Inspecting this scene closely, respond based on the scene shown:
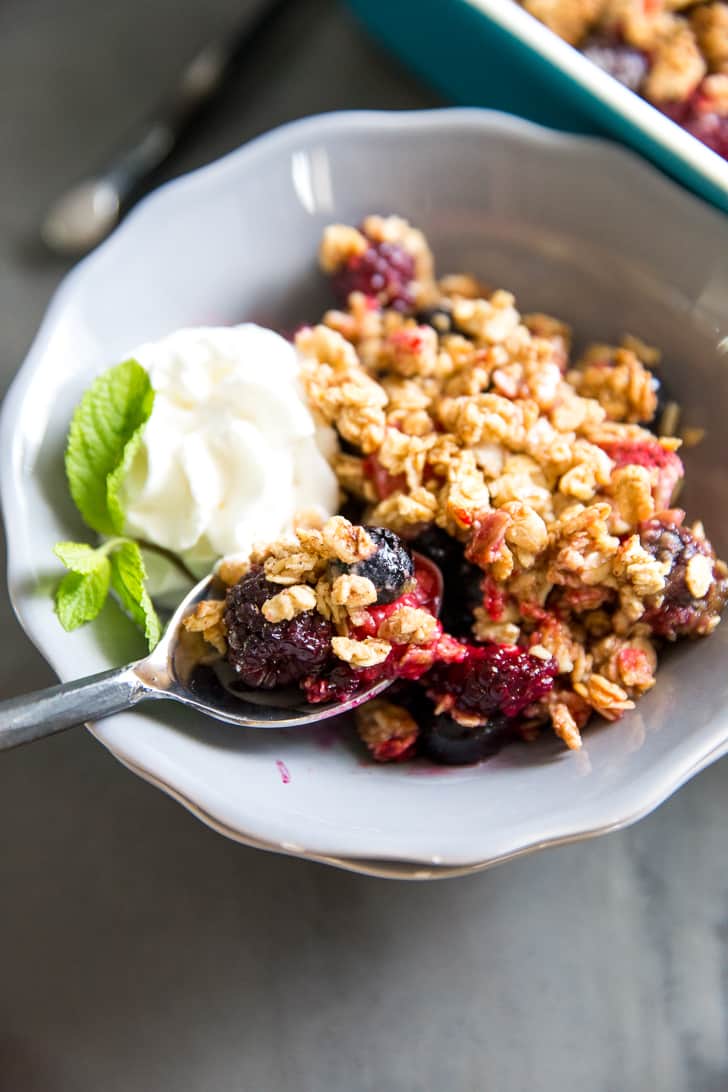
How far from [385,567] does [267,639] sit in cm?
14

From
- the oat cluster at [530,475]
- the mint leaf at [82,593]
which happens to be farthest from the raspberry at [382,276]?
the mint leaf at [82,593]

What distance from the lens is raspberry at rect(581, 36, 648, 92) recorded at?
1.45 metres

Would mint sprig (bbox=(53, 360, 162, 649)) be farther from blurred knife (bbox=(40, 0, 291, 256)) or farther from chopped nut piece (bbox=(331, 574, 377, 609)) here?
blurred knife (bbox=(40, 0, 291, 256))

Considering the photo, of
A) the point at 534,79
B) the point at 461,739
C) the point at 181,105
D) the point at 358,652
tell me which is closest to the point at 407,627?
the point at 358,652

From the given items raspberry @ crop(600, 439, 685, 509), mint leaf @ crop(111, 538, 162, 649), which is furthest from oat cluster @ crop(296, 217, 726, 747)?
mint leaf @ crop(111, 538, 162, 649)

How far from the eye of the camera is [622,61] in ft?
4.77

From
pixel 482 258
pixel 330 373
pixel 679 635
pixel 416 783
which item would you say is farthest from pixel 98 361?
pixel 679 635

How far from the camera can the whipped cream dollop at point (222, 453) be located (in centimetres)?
121

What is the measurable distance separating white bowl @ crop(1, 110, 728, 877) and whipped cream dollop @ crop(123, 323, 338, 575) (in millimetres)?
106

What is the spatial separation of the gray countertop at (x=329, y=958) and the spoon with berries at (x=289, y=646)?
313 mm

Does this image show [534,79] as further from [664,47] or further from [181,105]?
[181,105]

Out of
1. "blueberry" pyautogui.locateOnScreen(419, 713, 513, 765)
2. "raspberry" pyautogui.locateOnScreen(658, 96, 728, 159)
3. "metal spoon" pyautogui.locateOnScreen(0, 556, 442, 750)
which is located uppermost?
"raspberry" pyautogui.locateOnScreen(658, 96, 728, 159)

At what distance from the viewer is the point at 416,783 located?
1.14 metres

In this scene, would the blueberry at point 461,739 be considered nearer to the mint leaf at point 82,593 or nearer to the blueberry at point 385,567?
the blueberry at point 385,567
